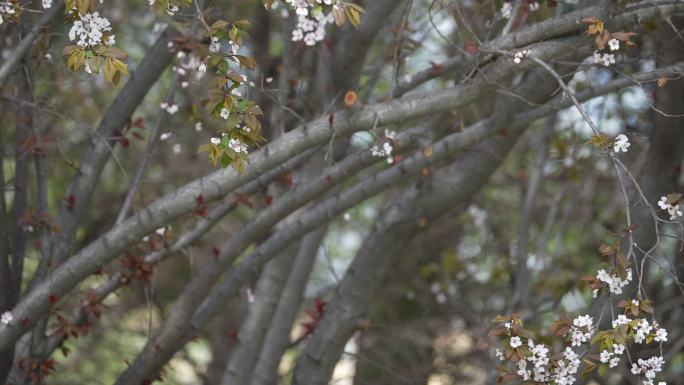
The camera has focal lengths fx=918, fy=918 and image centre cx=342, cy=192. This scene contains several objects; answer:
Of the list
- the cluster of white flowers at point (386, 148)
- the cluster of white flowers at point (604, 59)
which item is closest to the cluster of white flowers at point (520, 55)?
the cluster of white flowers at point (604, 59)

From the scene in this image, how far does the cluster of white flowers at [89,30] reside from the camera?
2803 millimetres

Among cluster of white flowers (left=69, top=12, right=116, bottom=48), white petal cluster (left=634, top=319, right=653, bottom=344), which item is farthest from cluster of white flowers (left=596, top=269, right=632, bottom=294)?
cluster of white flowers (left=69, top=12, right=116, bottom=48)

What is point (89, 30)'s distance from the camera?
2.84 metres

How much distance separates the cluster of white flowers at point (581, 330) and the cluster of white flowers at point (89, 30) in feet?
5.65

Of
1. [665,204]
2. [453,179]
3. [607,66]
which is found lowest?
[665,204]

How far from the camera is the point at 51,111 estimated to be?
3.86 meters

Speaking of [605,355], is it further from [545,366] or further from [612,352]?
[545,366]

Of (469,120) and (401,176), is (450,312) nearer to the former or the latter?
(469,120)

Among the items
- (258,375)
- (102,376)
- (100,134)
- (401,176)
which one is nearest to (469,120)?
(401,176)

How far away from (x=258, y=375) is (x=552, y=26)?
2430 millimetres

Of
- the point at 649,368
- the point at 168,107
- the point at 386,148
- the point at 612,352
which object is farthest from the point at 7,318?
the point at 649,368

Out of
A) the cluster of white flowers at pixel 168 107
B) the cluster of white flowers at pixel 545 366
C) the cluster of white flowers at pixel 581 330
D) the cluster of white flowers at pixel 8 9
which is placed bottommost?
the cluster of white flowers at pixel 545 366

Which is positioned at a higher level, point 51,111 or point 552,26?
point 552,26

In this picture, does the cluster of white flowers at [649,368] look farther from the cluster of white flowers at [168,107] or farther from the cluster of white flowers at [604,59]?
the cluster of white flowers at [168,107]
